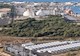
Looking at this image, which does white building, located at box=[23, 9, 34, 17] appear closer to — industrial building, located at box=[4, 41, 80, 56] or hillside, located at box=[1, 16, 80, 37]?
hillside, located at box=[1, 16, 80, 37]

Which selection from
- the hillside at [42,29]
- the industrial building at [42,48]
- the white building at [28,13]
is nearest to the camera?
the industrial building at [42,48]

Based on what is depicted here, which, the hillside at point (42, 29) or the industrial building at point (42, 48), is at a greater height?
the hillside at point (42, 29)

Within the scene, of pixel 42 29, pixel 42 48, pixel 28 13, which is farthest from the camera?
pixel 28 13

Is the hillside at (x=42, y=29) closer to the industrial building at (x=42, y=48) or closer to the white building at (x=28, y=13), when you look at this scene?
the industrial building at (x=42, y=48)

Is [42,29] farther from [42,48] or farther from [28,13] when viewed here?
[28,13]

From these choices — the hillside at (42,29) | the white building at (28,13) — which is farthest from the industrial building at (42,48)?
the white building at (28,13)

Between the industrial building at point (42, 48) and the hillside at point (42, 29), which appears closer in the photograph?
the industrial building at point (42, 48)

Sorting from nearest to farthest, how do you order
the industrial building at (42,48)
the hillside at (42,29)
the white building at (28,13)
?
the industrial building at (42,48) → the hillside at (42,29) → the white building at (28,13)

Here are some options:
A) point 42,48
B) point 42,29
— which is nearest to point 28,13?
point 42,29

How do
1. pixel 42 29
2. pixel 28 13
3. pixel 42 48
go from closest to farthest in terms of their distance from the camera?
pixel 42 48, pixel 42 29, pixel 28 13

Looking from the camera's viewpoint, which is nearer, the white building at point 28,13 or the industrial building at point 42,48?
the industrial building at point 42,48

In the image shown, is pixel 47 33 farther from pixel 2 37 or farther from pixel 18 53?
pixel 18 53
